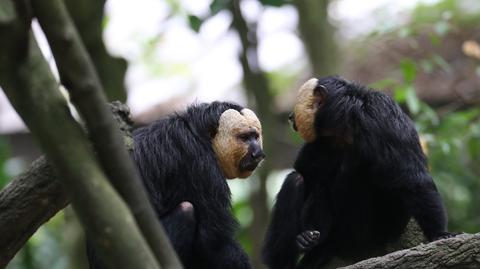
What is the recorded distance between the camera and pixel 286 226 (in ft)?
17.3

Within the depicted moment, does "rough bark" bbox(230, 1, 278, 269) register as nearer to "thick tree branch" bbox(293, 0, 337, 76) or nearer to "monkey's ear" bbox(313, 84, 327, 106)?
"thick tree branch" bbox(293, 0, 337, 76)

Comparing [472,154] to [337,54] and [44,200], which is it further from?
[44,200]

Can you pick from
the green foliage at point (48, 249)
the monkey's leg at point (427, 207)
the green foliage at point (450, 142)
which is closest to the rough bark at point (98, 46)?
the green foliage at point (450, 142)

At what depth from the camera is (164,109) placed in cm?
1220

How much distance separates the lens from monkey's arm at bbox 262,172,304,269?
5.24 m

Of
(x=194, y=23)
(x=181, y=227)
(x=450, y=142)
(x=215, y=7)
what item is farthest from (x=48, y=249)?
(x=181, y=227)

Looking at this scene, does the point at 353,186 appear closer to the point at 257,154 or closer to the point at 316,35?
the point at 257,154

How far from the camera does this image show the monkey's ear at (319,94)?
5.12 meters

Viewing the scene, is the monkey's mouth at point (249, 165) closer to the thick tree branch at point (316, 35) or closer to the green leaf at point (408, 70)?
the green leaf at point (408, 70)

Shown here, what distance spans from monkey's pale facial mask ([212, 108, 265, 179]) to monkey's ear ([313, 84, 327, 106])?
457mm

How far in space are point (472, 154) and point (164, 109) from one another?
5889mm

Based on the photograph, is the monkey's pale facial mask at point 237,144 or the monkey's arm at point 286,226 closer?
the monkey's pale facial mask at point 237,144

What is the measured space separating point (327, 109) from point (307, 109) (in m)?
0.16

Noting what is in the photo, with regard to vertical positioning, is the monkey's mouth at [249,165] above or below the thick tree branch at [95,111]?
below
